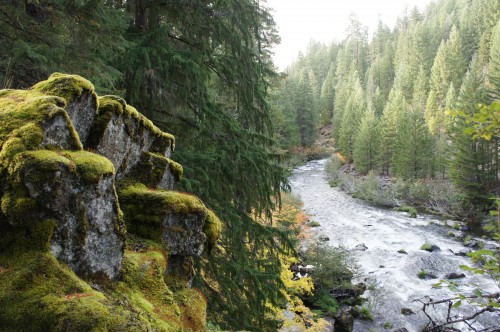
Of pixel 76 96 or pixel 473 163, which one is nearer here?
pixel 76 96

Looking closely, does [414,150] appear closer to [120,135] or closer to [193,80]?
[193,80]

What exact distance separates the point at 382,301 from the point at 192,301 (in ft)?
42.5

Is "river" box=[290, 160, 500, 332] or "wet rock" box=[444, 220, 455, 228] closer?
"river" box=[290, 160, 500, 332]

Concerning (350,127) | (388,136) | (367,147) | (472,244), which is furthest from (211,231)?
(350,127)

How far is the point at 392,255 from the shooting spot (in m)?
19.5

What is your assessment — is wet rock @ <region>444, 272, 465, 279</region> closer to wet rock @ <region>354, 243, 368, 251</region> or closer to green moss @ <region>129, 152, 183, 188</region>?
wet rock @ <region>354, 243, 368, 251</region>

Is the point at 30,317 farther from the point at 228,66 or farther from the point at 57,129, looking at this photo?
the point at 228,66

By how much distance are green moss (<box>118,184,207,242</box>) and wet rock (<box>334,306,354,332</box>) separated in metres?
10.8

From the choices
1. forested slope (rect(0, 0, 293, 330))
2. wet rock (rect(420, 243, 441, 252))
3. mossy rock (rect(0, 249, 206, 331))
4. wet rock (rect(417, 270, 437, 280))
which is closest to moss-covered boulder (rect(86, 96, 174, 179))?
forested slope (rect(0, 0, 293, 330))

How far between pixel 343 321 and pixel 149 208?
36.3 ft

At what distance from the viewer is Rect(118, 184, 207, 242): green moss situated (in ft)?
12.6

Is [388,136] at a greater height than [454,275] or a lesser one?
greater

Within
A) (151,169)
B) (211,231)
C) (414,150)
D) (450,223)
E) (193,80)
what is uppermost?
(414,150)

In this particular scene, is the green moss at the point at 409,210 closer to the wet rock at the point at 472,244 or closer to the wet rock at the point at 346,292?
the wet rock at the point at 472,244
